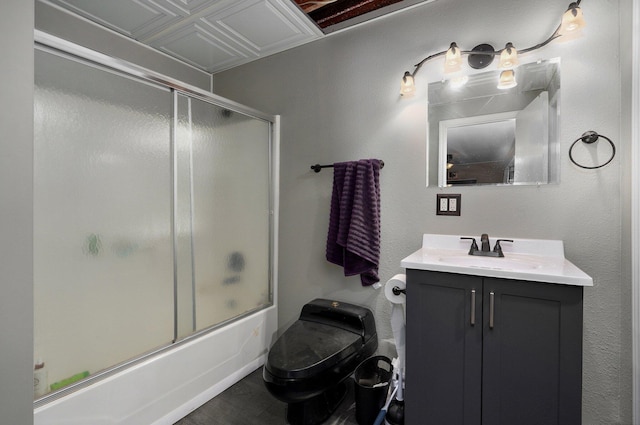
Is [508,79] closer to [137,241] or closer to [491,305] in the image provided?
[491,305]

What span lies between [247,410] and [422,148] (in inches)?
71.7

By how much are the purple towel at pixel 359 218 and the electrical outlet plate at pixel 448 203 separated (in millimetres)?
350

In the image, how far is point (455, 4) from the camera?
168cm

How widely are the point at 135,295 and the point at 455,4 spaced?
2.32 meters

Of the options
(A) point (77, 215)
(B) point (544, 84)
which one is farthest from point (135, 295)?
(B) point (544, 84)

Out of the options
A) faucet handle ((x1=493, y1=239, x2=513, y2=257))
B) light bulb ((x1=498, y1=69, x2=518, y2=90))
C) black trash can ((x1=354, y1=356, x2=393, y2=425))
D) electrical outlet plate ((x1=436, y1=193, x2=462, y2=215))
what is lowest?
black trash can ((x1=354, y1=356, x2=393, y2=425))

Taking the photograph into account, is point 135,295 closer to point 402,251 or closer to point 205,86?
point 402,251

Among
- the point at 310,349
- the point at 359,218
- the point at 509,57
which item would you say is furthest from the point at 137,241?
the point at 509,57

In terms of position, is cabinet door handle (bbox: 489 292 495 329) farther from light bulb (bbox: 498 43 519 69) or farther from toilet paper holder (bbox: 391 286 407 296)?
light bulb (bbox: 498 43 519 69)

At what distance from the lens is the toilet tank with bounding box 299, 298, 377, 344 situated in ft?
5.84

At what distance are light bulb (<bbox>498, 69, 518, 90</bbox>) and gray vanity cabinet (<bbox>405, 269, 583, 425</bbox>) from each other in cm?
102

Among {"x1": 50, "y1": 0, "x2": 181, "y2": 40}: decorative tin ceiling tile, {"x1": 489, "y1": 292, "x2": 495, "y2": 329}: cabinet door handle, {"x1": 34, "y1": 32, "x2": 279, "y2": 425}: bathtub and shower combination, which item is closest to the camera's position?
{"x1": 489, "y1": 292, "x2": 495, "y2": 329}: cabinet door handle

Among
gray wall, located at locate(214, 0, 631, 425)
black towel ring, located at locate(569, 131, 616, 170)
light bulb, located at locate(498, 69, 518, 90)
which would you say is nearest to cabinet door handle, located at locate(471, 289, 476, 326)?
gray wall, located at locate(214, 0, 631, 425)

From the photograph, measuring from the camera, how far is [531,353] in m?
1.09
